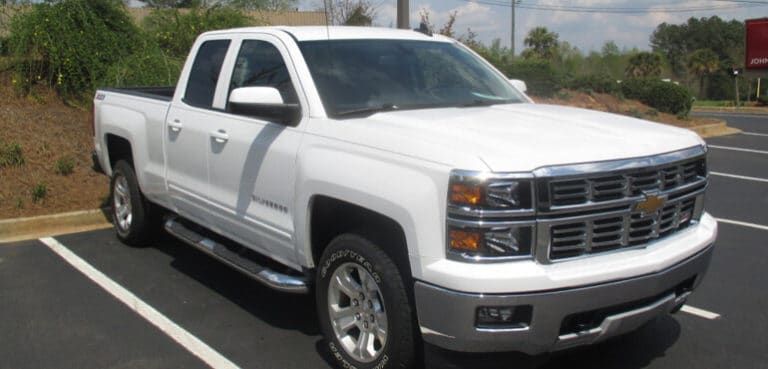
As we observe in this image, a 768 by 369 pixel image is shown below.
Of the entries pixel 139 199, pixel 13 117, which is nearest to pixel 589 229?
pixel 139 199

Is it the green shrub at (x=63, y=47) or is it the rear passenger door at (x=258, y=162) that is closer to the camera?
the rear passenger door at (x=258, y=162)

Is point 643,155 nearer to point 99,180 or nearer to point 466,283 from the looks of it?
point 466,283

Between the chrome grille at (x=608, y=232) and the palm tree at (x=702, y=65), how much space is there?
55.5 metres

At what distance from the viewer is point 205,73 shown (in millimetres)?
5730

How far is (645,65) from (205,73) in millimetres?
47325

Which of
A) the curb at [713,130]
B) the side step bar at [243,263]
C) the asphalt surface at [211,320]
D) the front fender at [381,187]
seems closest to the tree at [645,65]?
the curb at [713,130]

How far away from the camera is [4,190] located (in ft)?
27.0

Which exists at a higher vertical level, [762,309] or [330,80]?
[330,80]

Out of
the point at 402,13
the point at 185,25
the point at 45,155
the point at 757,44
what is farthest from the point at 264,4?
the point at 757,44

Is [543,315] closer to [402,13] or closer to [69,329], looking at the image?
[69,329]

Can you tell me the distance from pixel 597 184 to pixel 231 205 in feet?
8.33

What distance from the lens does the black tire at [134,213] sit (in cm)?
673

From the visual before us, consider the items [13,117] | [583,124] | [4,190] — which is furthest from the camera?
[13,117]

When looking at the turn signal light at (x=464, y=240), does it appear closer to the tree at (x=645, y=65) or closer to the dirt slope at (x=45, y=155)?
the dirt slope at (x=45, y=155)
